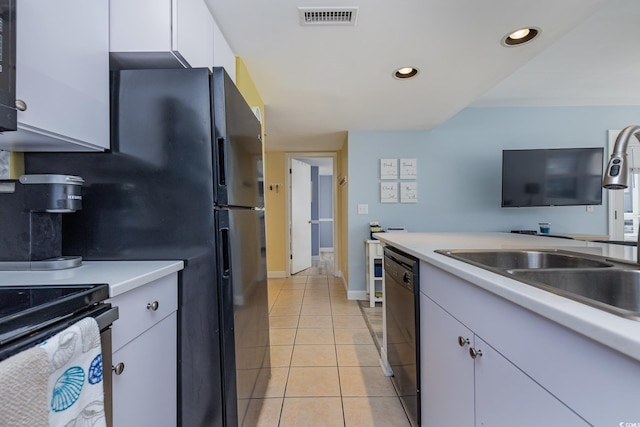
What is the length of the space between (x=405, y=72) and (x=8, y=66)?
6.93ft

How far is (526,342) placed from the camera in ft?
1.99

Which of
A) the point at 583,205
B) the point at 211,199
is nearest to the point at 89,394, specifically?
the point at 211,199

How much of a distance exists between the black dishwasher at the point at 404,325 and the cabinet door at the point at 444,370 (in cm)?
4

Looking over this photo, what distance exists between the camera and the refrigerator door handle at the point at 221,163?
43.5 inches

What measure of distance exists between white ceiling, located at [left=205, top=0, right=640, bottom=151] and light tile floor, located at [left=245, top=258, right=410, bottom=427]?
6.78 feet

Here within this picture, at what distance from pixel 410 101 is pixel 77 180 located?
2.55 m

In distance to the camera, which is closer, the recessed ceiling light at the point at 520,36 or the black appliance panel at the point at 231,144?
the black appliance panel at the point at 231,144

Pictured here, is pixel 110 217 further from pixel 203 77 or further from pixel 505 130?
pixel 505 130

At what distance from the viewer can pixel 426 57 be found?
6.02 feet

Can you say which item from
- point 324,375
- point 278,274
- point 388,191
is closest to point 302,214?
point 278,274

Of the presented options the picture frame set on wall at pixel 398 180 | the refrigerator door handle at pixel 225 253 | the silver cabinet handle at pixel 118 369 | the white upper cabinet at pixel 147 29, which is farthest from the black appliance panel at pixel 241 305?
the picture frame set on wall at pixel 398 180

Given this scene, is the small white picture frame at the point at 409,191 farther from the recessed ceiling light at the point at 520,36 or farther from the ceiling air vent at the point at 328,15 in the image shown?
the ceiling air vent at the point at 328,15

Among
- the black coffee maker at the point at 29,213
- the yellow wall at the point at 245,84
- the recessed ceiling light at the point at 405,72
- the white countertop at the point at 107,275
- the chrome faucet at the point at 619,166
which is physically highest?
the recessed ceiling light at the point at 405,72

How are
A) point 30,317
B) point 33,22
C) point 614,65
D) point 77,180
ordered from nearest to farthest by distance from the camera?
point 30,317, point 33,22, point 77,180, point 614,65
